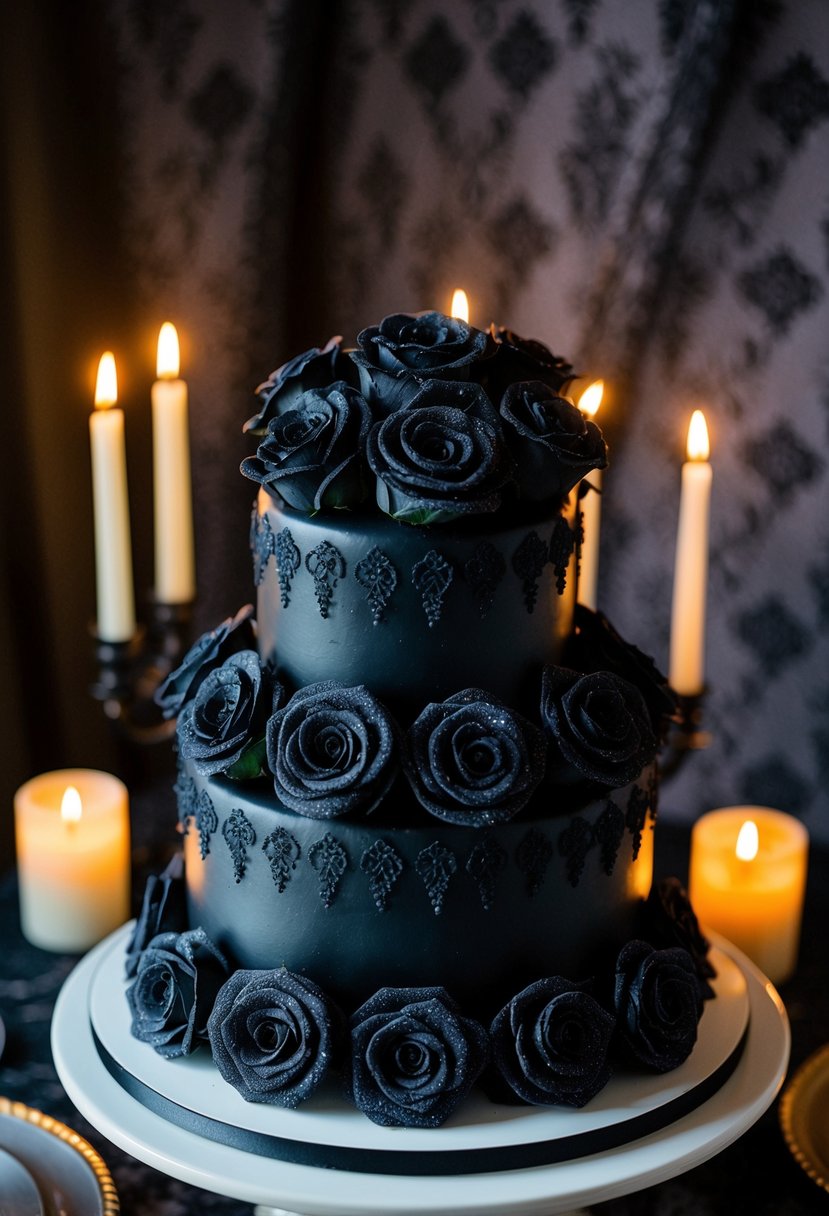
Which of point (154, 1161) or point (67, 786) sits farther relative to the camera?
point (67, 786)

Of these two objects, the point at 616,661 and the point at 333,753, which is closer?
the point at 333,753

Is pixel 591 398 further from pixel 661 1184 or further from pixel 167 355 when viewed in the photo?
pixel 661 1184

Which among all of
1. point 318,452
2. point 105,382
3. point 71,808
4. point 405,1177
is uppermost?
point 318,452

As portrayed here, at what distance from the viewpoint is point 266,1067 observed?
1048 millimetres

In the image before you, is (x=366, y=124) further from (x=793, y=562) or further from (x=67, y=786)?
(x=67, y=786)

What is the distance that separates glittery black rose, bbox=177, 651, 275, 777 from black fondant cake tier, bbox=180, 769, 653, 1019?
→ 1.7 inches

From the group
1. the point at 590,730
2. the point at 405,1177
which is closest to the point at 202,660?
the point at 590,730

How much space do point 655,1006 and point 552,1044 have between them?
0.10 metres

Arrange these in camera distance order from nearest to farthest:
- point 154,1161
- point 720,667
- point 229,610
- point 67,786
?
point 154,1161, point 67,786, point 720,667, point 229,610

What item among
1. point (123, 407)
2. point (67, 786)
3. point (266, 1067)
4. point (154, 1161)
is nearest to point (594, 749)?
point (266, 1067)

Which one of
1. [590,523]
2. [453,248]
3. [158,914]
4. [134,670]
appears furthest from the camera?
[453,248]

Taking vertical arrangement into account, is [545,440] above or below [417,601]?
above

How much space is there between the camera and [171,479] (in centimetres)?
165

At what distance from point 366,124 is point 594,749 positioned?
1.33 metres
